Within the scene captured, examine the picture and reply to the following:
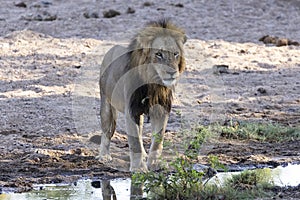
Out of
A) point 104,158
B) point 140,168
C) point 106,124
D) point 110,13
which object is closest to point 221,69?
point 110,13

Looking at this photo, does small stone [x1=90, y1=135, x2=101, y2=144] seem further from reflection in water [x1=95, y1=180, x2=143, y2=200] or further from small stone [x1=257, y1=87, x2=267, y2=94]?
small stone [x1=257, y1=87, x2=267, y2=94]

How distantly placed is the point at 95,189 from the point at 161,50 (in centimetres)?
128

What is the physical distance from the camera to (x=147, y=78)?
7090mm

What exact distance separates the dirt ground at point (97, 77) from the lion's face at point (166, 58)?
48cm

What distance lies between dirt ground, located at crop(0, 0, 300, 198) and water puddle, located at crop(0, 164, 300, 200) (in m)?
0.17

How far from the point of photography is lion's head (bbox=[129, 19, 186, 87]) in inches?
272

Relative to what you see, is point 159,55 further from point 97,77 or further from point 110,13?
point 110,13

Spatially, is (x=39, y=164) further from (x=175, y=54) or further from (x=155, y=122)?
(x=175, y=54)

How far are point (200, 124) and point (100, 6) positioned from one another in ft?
20.5

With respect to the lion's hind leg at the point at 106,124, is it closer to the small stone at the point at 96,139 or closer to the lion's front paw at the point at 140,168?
the small stone at the point at 96,139

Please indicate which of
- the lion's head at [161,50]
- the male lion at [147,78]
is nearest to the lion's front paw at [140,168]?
the male lion at [147,78]

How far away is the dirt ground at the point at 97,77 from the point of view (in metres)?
7.98

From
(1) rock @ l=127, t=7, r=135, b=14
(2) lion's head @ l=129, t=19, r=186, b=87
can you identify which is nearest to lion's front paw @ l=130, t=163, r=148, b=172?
(2) lion's head @ l=129, t=19, r=186, b=87

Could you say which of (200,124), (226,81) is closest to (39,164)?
(200,124)
